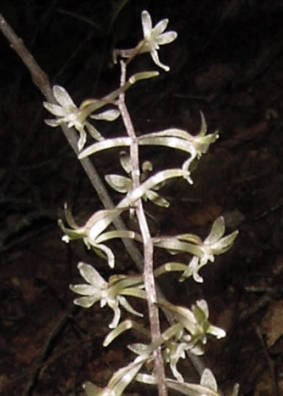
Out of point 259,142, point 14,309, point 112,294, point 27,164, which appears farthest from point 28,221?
point 112,294

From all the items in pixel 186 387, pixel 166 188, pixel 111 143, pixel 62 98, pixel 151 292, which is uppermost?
pixel 166 188

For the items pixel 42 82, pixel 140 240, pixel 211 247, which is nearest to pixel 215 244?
pixel 211 247

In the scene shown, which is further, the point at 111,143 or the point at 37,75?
the point at 37,75

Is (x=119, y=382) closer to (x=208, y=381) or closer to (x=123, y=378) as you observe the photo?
(x=123, y=378)

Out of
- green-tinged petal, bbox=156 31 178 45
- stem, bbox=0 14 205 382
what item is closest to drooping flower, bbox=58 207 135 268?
green-tinged petal, bbox=156 31 178 45

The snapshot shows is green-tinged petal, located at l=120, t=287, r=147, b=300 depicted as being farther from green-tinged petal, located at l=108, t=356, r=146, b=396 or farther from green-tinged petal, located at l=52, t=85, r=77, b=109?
green-tinged petal, located at l=52, t=85, r=77, b=109

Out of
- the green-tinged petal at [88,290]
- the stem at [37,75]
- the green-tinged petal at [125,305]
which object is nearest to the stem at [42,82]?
the stem at [37,75]

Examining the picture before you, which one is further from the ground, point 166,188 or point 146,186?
point 166,188

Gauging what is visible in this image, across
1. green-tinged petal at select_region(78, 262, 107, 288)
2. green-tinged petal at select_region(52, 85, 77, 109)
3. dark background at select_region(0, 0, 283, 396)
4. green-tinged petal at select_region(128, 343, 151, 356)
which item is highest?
dark background at select_region(0, 0, 283, 396)

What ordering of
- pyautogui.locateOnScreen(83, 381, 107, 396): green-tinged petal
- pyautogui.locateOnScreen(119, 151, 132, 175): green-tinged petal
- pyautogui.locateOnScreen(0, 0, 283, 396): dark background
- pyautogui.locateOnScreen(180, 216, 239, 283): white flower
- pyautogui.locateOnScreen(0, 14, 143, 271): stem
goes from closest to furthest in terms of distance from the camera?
pyautogui.locateOnScreen(83, 381, 107, 396): green-tinged petal < pyautogui.locateOnScreen(180, 216, 239, 283): white flower < pyautogui.locateOnScreen(119, 151, 132, 175): green-tinged petal < pyautogui.locateOnScreen(0, 14, 143, 271): stem < pyautogui.locateOnScreen(0, 0, 283, 396): dark background
